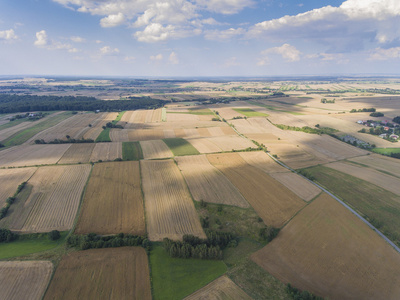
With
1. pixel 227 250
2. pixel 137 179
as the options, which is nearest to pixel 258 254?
pixel 227 250

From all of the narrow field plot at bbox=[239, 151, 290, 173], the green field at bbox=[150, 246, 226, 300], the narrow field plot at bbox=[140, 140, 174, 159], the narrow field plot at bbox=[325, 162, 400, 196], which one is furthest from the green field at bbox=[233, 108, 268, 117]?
the green field at bbox=[150, 246, 226, 300]

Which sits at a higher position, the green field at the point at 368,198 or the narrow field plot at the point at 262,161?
the narrow field plot at the point at 262,161

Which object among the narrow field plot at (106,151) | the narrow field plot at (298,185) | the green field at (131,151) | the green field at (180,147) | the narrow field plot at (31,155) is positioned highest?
the narrow field plot at (31,155)

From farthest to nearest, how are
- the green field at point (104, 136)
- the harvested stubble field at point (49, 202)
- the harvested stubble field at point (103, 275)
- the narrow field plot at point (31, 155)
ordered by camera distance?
the green field at point (104, 136) → the narrow field plot at point (31, 155) → the harvested stubble field at point (49, 202) → the harvested stubble field at point (103, 275)

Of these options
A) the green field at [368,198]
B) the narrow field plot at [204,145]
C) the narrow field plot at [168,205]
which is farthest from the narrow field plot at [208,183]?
the green field at [368,198]

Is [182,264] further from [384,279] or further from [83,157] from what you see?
[83,157]

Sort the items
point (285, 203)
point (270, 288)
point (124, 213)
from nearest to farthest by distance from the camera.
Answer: point (270, 288)
point (124, 213)
point (285, 203)

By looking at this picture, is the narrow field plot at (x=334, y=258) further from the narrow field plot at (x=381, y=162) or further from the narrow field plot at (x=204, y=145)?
the narrow field plot at (x=204, y=145)
